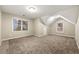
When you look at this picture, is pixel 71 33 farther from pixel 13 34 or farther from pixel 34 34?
pixel 13 34

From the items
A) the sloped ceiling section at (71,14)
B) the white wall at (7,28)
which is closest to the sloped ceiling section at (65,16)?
the sloped ceiling section at (71,14)

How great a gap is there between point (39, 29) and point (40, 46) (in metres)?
0.36

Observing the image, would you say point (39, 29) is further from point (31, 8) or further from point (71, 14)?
point (71, 14)

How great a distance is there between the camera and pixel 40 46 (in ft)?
4.00

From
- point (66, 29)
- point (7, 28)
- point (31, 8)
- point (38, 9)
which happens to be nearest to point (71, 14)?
point (66, 29)

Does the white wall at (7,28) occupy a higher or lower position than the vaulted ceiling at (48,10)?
lower

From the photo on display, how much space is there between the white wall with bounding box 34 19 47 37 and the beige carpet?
0.13 meters

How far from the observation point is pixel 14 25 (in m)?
1.23

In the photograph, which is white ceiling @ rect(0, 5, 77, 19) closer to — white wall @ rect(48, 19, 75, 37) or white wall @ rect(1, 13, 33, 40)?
white wall @ rect(1, 13, 33, 40)

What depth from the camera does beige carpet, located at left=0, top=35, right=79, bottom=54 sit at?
1189 mm

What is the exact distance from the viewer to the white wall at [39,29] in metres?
1.33

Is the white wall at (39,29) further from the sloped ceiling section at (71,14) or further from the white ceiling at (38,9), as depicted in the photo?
the sloped ceiling section at (71,14)

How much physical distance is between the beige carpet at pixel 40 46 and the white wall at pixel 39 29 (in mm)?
129
